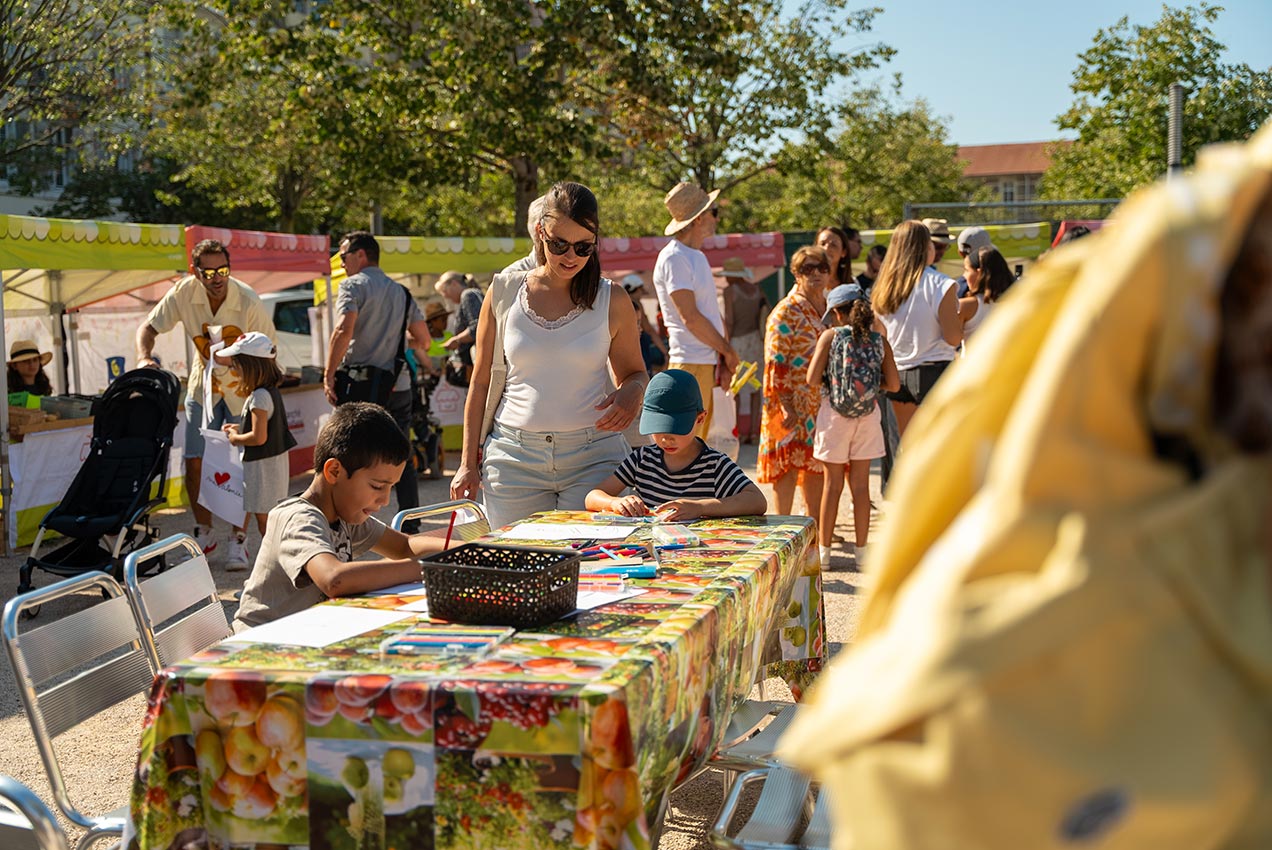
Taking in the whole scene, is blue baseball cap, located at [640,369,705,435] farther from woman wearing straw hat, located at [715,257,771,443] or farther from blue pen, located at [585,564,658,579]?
woman wearing straw hat, located at [715,257,771,443]

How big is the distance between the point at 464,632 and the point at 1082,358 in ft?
6.37

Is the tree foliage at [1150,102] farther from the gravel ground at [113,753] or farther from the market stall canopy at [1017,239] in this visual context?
the gravel ground at [113,753]

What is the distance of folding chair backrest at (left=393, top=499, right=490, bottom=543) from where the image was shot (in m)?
4.54

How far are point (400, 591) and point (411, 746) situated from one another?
3.22ft

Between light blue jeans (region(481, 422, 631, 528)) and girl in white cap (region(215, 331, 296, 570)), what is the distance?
10.8ft

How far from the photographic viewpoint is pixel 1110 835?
1.10 meters

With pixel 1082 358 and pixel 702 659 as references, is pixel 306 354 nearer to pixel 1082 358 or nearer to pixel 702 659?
pixel 702 659

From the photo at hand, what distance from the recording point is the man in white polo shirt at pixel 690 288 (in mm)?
7316

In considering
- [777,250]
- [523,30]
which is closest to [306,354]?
[523,30]

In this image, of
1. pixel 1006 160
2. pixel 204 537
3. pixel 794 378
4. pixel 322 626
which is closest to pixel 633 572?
pixel 322 626

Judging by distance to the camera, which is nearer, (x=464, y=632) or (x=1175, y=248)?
(x=1175, y=248)

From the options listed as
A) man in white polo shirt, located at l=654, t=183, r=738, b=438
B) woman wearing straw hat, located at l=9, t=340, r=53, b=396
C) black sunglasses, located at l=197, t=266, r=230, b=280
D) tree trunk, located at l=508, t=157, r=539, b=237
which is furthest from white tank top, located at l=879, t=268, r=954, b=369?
tree trunk, located at l=508, t=157, r=539, b=237

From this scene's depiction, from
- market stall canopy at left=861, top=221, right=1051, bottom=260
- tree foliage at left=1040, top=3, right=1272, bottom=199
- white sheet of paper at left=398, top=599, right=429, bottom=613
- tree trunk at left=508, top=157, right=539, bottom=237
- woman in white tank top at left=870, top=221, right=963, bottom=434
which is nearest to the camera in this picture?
white sheet of paper at left=398, top=599, right=429, bottom=613

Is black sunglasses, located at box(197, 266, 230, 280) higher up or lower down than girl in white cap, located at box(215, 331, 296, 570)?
higher up
